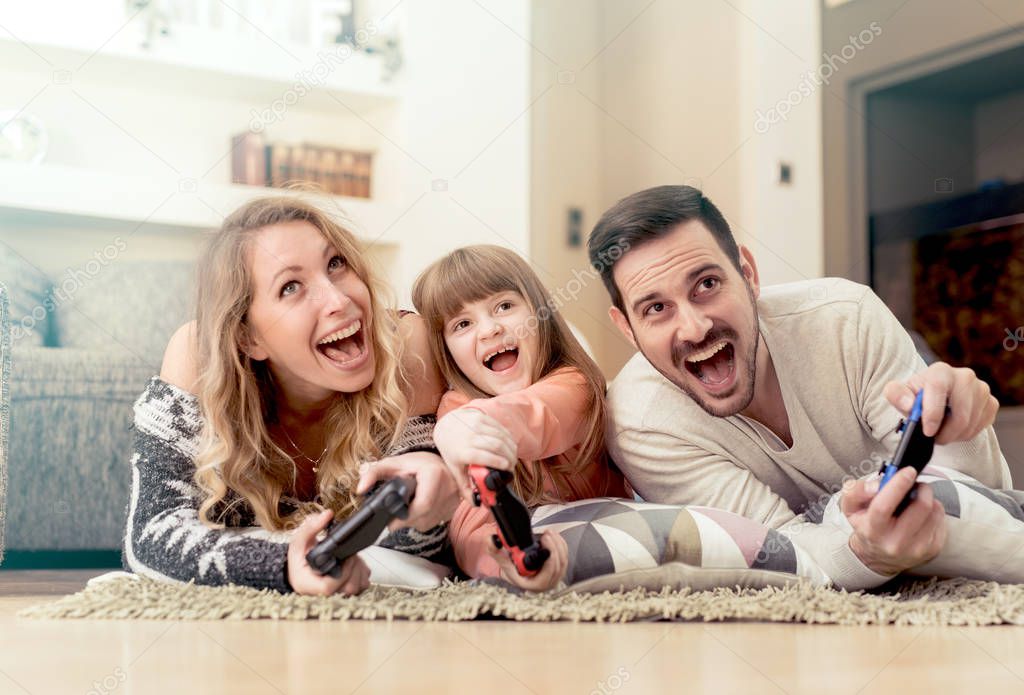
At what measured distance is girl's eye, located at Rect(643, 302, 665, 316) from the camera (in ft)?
3.93

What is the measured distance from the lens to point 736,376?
3.90 feet

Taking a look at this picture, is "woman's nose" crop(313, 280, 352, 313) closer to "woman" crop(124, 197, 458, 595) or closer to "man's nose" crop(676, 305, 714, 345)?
"woman" crop(124, 197, 458, 595)

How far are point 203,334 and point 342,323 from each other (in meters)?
0.17

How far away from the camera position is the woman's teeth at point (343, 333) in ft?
3.98

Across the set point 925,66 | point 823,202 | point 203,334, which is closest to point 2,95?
point 203,334

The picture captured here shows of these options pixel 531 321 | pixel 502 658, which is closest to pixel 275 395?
pixel 531 321

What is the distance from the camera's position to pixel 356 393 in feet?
4.18

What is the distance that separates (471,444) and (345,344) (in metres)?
0.38

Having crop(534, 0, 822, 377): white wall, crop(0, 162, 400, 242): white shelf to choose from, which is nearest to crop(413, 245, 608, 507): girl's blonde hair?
crop(0, 162, 400, 242): white shelf

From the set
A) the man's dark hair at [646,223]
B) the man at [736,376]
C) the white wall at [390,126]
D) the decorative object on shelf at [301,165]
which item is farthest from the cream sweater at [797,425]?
the decorative object on shelf at [301,165]

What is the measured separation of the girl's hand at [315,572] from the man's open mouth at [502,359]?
1.10 feet

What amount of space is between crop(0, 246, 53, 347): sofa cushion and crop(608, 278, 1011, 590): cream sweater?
58.4 inches

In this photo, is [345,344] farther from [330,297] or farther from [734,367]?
[734,367]

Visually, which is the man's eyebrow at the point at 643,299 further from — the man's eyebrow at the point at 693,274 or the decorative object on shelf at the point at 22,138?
the decorative object on shelf at the point at 22,138
